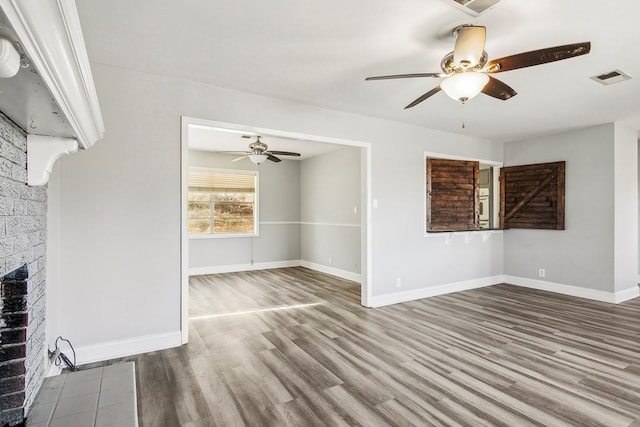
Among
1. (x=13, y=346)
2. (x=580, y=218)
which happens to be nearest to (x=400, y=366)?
(x=13, y=346)

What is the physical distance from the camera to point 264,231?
755 centimetres

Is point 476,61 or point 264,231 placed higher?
point 476,61

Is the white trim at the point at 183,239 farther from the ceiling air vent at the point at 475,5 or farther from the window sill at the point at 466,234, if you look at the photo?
the window sill at the point at 466,234

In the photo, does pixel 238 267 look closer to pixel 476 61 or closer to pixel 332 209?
pixel 332 209

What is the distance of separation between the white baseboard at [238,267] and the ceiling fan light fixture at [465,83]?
5.83m

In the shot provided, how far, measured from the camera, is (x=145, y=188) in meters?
3.06

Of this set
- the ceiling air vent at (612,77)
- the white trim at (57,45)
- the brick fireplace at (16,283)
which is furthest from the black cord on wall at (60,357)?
the ceiling air vent at (612,77)

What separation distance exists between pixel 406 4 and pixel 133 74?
7.86ft

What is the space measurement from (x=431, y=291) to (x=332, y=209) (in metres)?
2.66

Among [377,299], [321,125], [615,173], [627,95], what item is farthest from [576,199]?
[321,125]

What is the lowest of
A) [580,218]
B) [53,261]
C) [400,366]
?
[400,366]

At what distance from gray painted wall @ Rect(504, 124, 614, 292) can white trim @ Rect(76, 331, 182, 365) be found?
544 centimetres

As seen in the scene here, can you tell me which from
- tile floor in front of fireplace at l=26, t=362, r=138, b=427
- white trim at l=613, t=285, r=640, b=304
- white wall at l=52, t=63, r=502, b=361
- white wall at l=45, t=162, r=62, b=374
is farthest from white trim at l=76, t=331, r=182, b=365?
white trim at l=613, t=285, r=640, b=304

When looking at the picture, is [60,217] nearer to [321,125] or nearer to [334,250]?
[321,125]
